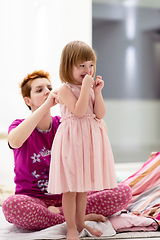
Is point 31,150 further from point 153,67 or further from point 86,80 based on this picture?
point 153,67

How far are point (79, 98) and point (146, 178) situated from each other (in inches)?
29.8

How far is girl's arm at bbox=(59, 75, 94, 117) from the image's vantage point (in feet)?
3.63

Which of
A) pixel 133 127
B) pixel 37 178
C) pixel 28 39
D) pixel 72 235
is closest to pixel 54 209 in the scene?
pixel 37 178

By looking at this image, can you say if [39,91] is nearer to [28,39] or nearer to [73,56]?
[73,56]

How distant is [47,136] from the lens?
1468 millimetres

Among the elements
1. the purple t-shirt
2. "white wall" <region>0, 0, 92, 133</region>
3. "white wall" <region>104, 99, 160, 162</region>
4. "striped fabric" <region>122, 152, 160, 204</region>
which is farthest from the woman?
"white wall" <region>104, 99, 160, 162</region>

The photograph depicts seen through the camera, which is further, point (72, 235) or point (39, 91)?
point (39, 91)

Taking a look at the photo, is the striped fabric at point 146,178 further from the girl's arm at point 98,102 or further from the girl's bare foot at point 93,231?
the girl's arm at point 98,102

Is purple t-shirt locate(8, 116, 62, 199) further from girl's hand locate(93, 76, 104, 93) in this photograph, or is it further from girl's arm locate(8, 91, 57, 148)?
girl's hand locate(93, 76, 104, 93)

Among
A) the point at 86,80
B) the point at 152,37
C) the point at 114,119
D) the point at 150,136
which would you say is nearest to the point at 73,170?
the point at 86,80

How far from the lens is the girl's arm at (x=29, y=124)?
129cm

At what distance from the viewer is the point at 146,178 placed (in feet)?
5.45

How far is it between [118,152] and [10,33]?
1.39 m

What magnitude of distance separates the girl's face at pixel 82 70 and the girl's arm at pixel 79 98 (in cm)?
5
